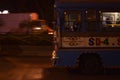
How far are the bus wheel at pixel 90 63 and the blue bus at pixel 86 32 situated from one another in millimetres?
163

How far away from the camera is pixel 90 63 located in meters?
16.1

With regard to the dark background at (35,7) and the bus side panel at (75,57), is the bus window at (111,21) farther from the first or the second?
the dark background at (35,7)

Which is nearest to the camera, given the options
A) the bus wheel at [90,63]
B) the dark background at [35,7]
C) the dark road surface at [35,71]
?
the dark road surface at [35,71]

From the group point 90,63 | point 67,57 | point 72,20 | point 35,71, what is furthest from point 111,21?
point 35,71

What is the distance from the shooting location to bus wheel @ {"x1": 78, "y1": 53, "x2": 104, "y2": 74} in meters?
16.0

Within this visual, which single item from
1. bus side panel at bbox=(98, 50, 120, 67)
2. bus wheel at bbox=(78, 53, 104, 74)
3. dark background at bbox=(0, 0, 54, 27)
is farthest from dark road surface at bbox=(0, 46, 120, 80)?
dark background at bbox=(0, 0, 54, 27)

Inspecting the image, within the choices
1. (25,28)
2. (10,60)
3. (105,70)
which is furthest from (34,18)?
(105,70)

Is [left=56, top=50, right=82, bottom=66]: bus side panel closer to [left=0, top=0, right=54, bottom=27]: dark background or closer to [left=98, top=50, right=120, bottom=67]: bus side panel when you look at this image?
[left=98, top=50, right=120, bottom=67]: bus side panel

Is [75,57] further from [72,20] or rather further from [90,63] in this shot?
[72,20]

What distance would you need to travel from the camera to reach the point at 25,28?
31.2 metres

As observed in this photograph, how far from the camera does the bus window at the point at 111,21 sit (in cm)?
1580

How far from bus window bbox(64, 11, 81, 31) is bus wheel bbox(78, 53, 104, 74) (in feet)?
3.30

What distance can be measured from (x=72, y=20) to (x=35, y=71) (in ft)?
9.46

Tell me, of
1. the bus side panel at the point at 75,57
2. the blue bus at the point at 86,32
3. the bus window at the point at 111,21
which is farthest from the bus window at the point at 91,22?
the bus side panel at the point at 75,57
